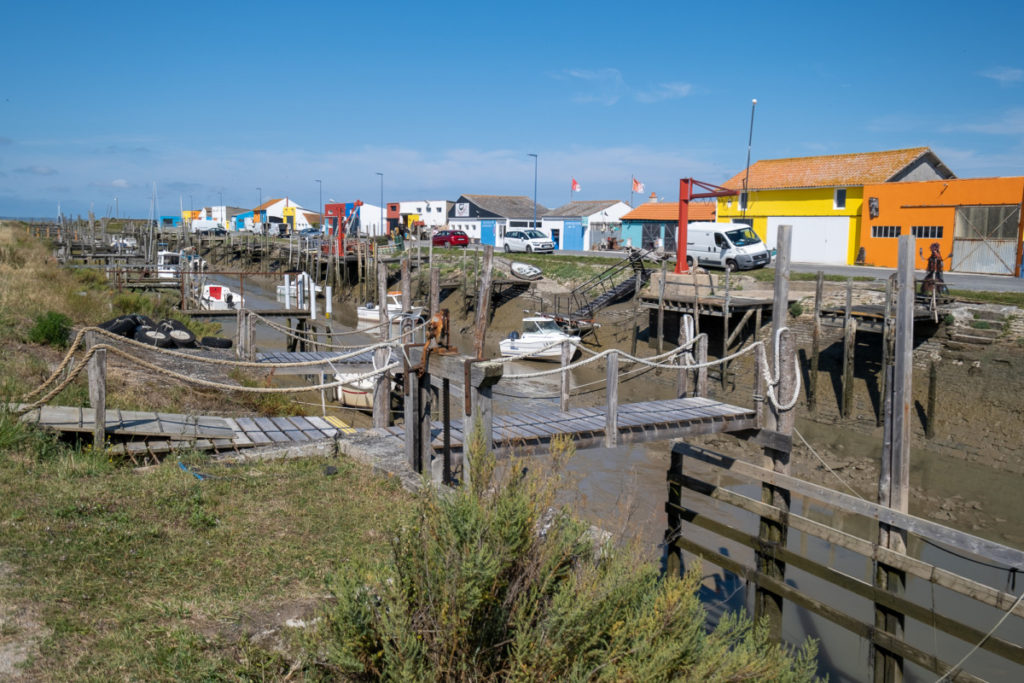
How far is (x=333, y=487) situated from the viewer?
7395mm

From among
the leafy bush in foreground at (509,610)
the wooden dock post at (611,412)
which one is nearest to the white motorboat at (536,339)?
the wooden dock post at (611,412)

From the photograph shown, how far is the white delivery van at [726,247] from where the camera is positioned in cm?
2927

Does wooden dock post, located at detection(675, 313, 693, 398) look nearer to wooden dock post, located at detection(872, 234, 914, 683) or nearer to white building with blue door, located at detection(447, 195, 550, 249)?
wooden dock post, located at detection(872, 234, 914, 683)

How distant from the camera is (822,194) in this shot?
34.8 m

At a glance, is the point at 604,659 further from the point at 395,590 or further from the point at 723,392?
the point at 723,392

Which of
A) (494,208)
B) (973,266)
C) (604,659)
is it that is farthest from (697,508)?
(494,208)

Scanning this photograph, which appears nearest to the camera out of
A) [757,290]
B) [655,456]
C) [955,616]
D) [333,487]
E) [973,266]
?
[333,487]

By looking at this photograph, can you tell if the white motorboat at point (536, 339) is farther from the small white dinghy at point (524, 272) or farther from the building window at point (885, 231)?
the building window at point (885, 231)

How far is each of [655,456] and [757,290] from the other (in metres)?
10.4

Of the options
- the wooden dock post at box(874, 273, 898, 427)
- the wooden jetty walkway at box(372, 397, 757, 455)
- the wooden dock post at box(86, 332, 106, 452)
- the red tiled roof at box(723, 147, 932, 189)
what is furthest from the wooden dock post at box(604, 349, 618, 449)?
the red tiled roof at box(723, 147, 932, 189)

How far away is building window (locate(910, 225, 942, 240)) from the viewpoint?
29.2 m

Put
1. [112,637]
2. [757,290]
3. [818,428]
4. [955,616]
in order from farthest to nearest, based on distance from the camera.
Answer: [757,290] → [818,428] → [955,616] → [112,637]

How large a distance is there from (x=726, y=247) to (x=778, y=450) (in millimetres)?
22242

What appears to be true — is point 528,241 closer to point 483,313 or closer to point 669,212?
point 669,212
